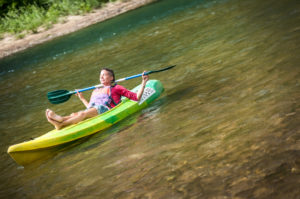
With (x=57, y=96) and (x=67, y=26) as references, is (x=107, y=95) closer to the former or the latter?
(x=57, y=96)

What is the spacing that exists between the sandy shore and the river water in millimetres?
11340

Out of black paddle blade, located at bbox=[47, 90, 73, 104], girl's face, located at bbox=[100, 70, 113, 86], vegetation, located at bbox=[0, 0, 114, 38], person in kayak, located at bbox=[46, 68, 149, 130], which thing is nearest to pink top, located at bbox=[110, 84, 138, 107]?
person in kayak, located at bbox=[46, 68, 149, 130]

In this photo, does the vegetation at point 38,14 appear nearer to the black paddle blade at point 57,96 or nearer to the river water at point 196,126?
the river water at point 196,126

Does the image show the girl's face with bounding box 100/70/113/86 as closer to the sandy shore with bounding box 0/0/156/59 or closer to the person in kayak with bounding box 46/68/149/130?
the person in kayak with bounding box 46/68/149/130

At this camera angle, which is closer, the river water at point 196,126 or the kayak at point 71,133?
the river water at point 196,126

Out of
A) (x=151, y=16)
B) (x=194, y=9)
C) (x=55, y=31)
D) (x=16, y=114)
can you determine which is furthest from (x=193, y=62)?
(x=55, y=31)

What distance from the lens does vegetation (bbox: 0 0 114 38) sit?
24.7 metres

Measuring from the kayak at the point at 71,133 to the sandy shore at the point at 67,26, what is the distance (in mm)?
17586

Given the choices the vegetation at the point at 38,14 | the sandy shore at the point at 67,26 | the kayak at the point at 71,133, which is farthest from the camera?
the vegetation at the point at 38,14

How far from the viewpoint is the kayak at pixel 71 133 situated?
556cm

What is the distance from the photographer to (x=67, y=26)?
78.9ft

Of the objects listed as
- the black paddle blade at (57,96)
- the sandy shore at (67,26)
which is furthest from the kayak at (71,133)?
the sandy shore at (67,26)

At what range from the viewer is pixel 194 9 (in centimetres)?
1664

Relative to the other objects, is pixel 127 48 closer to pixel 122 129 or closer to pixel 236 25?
pixel 236 25
